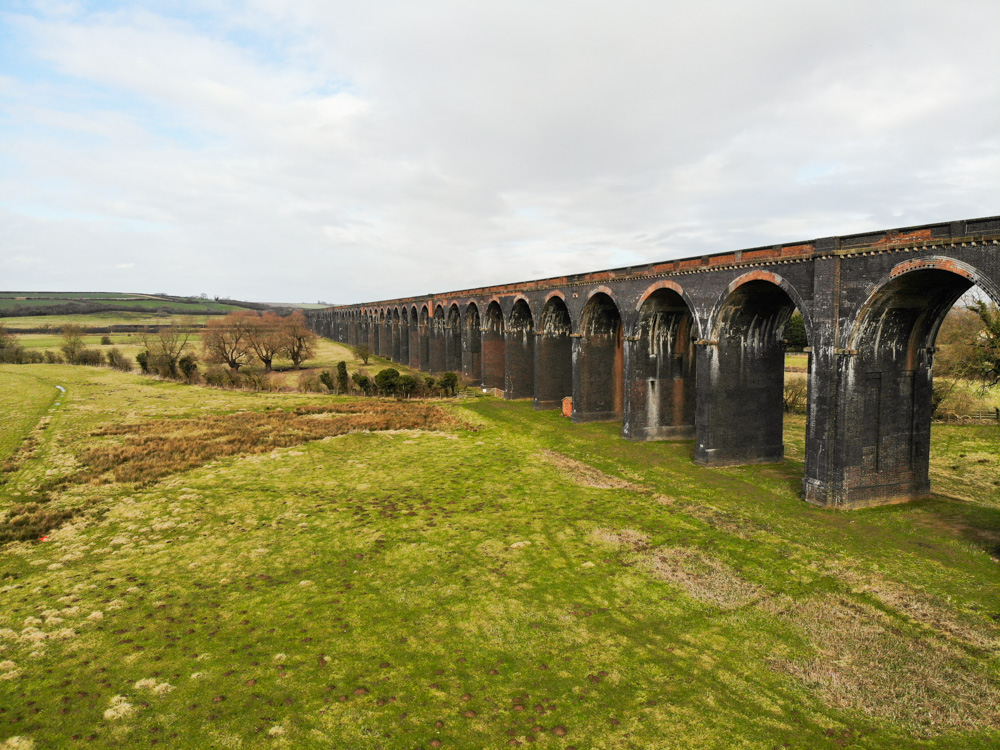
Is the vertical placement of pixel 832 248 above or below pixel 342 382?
above

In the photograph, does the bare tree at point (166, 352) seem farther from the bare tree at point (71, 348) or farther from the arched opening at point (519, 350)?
the arched opening at point (519, 350)

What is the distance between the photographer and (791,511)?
16719 mm

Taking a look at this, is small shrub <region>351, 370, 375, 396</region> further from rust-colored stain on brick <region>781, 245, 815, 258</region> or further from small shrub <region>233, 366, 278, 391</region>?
rust-colored stain on brick <region>781, 245, 815, 258</region>

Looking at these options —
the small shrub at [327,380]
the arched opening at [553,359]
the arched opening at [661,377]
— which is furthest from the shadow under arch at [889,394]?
the small shrub at [327,380]

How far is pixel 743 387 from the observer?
2211 cm

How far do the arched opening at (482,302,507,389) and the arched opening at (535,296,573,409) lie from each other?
751cm

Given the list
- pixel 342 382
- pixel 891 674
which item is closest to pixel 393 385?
pixel 342 382

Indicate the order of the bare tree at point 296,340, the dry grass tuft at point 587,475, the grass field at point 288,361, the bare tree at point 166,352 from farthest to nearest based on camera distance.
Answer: the bare tree at point 296,340, the grass field at point 288,361, the bare tree at point 166,352, the dry grass tuft at point 587,475

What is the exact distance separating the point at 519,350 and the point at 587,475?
19238 mm

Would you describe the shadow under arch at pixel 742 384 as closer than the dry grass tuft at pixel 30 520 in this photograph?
No

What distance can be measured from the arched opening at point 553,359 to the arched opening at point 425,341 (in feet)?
76.1

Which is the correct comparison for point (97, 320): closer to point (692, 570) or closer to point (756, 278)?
point (756, 278)

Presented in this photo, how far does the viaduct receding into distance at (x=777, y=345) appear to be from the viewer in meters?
15.4

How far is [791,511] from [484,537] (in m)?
9.84
